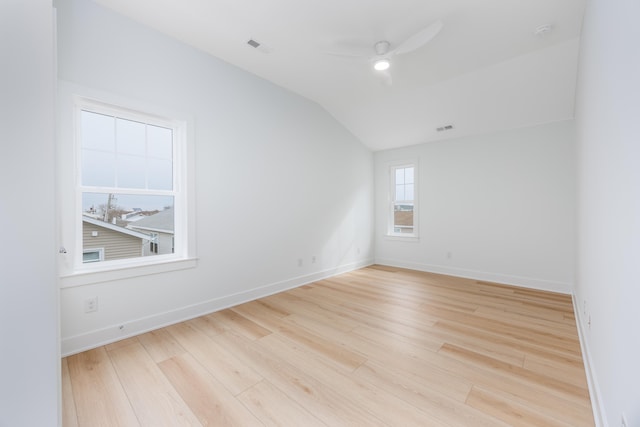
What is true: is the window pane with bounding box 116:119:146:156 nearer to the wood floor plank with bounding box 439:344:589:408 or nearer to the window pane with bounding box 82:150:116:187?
the window pane with bounding box 82:150:116:187

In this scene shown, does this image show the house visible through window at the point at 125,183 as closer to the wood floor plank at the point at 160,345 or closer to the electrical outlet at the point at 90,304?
the electrical outlet at the point at 90,304

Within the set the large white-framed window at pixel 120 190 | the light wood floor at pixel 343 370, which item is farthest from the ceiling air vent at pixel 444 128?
the large white-framed window at pixel 120 190

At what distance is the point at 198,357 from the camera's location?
210 centimetres

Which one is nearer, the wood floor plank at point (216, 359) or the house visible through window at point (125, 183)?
the wood floor plank at point (216, 359)

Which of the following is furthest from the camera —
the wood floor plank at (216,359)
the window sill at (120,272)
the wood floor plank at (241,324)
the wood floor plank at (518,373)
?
the wood floor plank at (241,324)

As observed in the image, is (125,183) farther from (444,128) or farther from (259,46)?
(444,128)

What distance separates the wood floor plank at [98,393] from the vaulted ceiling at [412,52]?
2.92 m

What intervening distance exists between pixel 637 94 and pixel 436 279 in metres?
3.92

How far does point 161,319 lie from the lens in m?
2.64

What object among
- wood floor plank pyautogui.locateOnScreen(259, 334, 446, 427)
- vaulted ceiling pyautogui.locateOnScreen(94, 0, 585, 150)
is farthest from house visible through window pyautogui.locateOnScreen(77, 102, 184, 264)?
wood floor plank pyautogui.locateOnScreen(259, 334, 446, 427)

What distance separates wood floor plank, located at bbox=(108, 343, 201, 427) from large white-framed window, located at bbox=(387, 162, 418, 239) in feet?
14.6

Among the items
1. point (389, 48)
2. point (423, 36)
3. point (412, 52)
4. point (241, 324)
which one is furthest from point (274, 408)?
point (412, 52)

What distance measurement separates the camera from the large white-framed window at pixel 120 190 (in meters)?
2.18

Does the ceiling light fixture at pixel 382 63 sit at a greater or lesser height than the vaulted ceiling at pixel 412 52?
lesser
